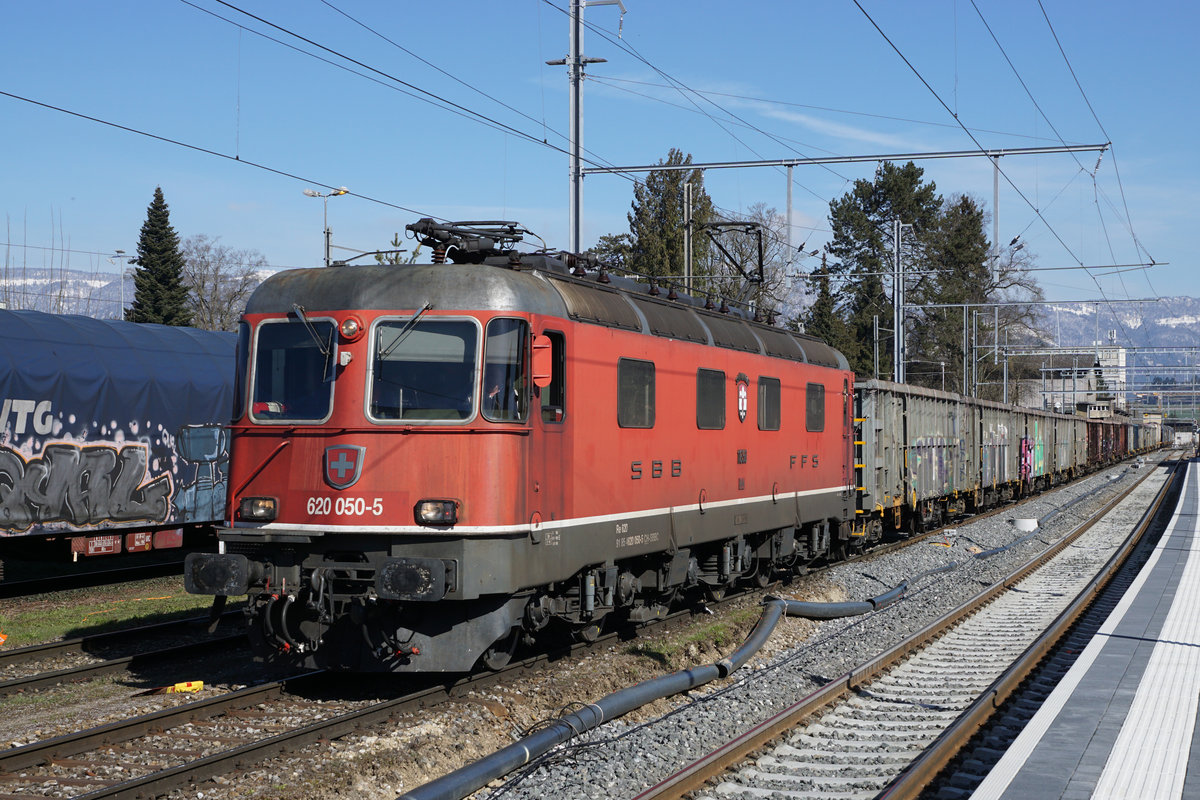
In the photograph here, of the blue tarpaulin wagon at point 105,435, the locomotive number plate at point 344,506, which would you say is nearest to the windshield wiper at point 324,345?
the locomotive number plate at point 344,506

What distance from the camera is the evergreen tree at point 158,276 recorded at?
189 feet

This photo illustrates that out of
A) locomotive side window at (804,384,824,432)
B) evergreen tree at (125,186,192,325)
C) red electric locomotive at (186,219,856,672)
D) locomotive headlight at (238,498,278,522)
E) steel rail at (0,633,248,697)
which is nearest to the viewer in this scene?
red electric locomotive at (186,219,856,672)

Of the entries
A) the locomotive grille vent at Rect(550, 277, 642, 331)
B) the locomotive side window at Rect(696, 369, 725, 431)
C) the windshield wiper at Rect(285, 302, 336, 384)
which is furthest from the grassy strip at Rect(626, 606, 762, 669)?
the windshield wiper at Rect(285, 302, 336, 384)

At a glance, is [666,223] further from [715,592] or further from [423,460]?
[423,460]

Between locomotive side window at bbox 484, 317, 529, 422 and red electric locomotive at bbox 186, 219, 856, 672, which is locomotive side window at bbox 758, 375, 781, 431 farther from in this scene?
locomotive side window at bbox 484, 317, 529, 422

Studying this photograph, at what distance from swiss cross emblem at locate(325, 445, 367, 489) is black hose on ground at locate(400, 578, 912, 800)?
2489 millimetres

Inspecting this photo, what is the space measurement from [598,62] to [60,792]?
46.7ft

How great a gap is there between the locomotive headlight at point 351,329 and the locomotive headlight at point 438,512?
1521mm

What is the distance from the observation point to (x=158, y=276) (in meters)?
58.3

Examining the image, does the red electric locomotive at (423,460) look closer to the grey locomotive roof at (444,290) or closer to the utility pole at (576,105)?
the grey locomotive roof at (444,290)

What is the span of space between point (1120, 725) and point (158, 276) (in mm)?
57031

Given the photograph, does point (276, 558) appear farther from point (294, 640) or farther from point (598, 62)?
point (598, 62)

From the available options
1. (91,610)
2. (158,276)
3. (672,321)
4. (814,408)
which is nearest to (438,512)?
(672,321)

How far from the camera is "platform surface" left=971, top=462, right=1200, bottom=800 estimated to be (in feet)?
22.6
